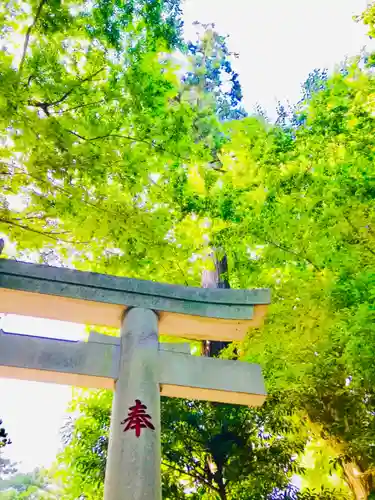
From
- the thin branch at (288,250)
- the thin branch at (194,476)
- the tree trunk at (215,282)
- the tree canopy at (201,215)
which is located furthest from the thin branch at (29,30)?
the thin branch at (194,476)

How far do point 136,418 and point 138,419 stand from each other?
0.8 inches

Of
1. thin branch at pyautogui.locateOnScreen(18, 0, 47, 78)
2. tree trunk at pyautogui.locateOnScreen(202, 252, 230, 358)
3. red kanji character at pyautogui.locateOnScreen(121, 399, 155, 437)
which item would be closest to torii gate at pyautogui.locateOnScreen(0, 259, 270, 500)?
red kanji character at pyautogui.locateOnScreen(121, 399, 155, 437)

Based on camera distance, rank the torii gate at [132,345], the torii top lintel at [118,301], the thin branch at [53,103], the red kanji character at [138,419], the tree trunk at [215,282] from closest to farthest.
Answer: the red kanji character at [138,419] → the torii gate at [132,345] → the torii top lintel at [118,301] → the thin branch at [53,103] → the tree trunk at [215,282]

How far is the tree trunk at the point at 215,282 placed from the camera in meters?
7.84

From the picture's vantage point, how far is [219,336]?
509 cm

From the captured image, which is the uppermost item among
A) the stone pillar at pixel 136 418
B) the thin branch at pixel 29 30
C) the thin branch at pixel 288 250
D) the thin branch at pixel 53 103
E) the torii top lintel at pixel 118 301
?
the thin branch at pixel 29 30

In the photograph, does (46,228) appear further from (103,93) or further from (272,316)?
(272,316)

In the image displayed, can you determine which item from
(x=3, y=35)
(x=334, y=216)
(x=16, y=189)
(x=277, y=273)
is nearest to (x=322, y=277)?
(x=334, y=216)

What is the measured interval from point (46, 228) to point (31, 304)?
4.83 feet

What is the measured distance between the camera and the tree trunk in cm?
784

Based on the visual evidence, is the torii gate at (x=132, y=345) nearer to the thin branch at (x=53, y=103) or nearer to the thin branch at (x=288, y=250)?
the thin branch at (x=288, y=250)

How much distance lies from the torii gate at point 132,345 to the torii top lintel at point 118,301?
0.04ft

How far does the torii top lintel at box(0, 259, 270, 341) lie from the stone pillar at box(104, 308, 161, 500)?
0.71 feet

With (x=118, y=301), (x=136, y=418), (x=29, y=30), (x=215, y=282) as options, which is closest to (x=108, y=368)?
(x=136, y=418)
